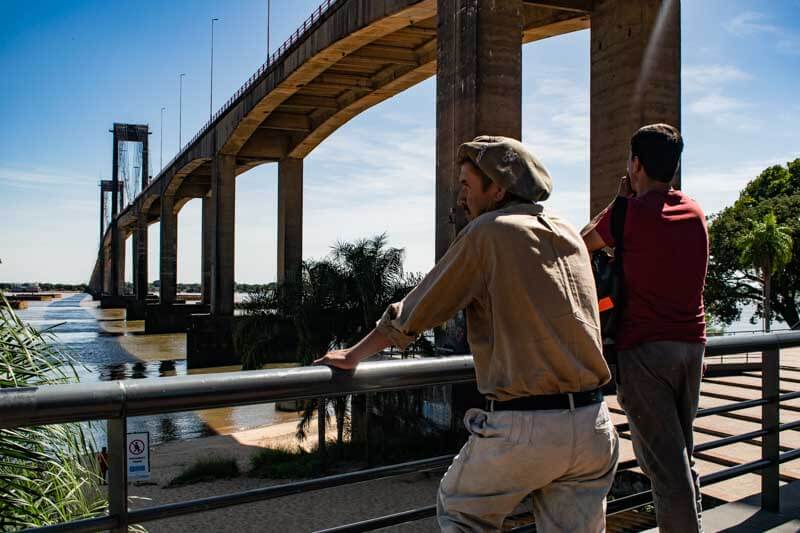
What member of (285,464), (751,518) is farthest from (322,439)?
(751,518)

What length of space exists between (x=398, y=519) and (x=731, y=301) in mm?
42575

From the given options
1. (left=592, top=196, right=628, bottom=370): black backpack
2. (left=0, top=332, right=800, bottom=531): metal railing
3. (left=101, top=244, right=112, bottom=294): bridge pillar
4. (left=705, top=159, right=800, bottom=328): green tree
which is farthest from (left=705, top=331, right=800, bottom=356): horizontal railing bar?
(left=101, top=244, right=112, bottom=294): bridge pillar

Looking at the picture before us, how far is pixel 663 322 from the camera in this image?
2.55 metres

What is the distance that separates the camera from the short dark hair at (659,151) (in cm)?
260

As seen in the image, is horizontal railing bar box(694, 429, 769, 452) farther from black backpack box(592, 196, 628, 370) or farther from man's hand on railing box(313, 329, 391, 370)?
man's hand on railing box(313, 329, 391, 370)

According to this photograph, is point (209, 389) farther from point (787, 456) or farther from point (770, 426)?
point (787, 456)

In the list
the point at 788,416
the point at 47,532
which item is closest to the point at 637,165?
the point at 47,532

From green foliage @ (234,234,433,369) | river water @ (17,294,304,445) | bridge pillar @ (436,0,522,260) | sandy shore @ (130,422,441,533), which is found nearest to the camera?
sandy shore @ (130,422,441,533)

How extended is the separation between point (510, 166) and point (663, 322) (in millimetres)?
973

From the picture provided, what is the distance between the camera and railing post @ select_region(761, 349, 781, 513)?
3.75 metres

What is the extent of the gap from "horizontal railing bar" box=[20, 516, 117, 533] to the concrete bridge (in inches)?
568

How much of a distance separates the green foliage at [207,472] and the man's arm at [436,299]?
59.5ft

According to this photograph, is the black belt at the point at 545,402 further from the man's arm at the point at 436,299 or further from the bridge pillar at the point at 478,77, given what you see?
the bridge pillar at the point at 478,77

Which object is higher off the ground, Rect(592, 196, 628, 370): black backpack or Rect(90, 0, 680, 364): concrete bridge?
Rect(90, 0, 680, 364): concrete bridge
